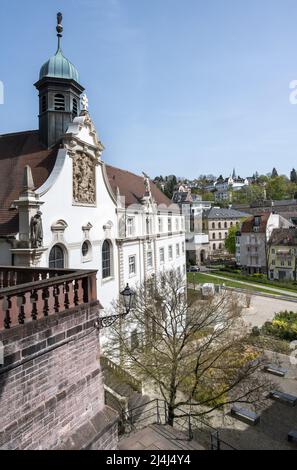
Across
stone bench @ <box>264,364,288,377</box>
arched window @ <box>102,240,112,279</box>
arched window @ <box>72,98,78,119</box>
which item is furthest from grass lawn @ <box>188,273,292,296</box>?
arched window @ <box>72,98,78,119</box>

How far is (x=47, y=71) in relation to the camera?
19.9 metres

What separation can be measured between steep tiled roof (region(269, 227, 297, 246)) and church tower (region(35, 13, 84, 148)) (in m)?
49.1

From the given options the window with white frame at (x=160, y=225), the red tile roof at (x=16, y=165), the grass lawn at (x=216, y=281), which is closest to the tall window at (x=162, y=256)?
the window with white frame at (x=160, y=225)

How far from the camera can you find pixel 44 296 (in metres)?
5.63

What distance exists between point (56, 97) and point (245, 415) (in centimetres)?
2217

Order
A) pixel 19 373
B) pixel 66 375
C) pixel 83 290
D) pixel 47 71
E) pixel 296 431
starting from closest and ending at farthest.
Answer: pixel 19 373 < pixel 66 375 < pixel 83 290 < pixel 296 431 < pixel 47 71

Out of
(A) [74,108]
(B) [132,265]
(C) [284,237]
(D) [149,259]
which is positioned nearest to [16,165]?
(A) [74,108]

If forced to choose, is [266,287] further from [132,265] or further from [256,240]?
[132,265]

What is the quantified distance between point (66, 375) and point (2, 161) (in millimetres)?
16652

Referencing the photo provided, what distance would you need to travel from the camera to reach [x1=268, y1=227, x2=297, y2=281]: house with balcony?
56.5 m

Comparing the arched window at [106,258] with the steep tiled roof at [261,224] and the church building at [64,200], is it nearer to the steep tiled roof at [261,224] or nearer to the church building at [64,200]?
the church building at [64,200]

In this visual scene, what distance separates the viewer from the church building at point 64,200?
14422 mm

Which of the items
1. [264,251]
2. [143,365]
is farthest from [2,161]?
[264,251]
